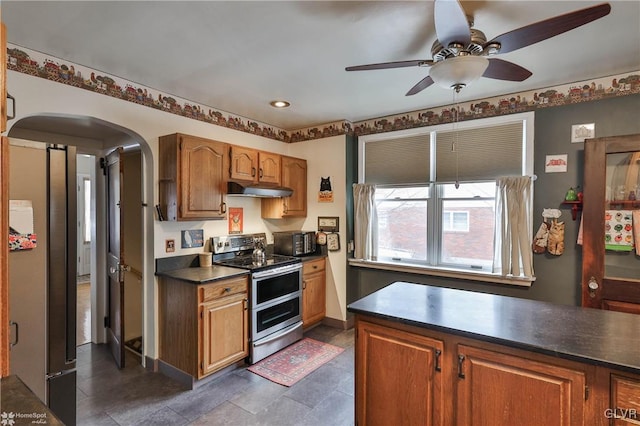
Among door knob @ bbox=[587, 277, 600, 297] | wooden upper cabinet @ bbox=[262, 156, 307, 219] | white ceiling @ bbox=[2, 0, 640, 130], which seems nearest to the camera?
white ceiling @ bbox=[2, 0, 640, 130]

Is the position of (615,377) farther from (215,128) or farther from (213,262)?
(215,128)

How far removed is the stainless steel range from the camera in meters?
3.00

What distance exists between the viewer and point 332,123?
12.8 ft

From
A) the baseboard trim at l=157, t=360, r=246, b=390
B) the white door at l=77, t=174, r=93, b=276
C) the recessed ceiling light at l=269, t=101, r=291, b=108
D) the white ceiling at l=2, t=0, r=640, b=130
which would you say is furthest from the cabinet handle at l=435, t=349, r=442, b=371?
the white door at l=77, t=174, r=93, b=276

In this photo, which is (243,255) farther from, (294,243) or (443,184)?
(443,184)

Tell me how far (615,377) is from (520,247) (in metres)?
1.84

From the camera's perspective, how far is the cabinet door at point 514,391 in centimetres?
125

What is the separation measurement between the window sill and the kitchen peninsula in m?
1.17

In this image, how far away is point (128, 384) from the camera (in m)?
2.66

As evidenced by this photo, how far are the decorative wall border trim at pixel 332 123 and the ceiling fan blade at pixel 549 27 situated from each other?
5.18 ft

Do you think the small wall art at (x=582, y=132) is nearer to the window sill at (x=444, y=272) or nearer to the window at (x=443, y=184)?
the window at (x=443, y=184)

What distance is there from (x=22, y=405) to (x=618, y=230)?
Result: 11.6 ft

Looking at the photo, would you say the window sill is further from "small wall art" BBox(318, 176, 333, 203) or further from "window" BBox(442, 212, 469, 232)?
"small wall art" BBox(318, 176, 333, 203)

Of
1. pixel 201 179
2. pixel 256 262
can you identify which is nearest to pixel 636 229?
pixel 256 262
